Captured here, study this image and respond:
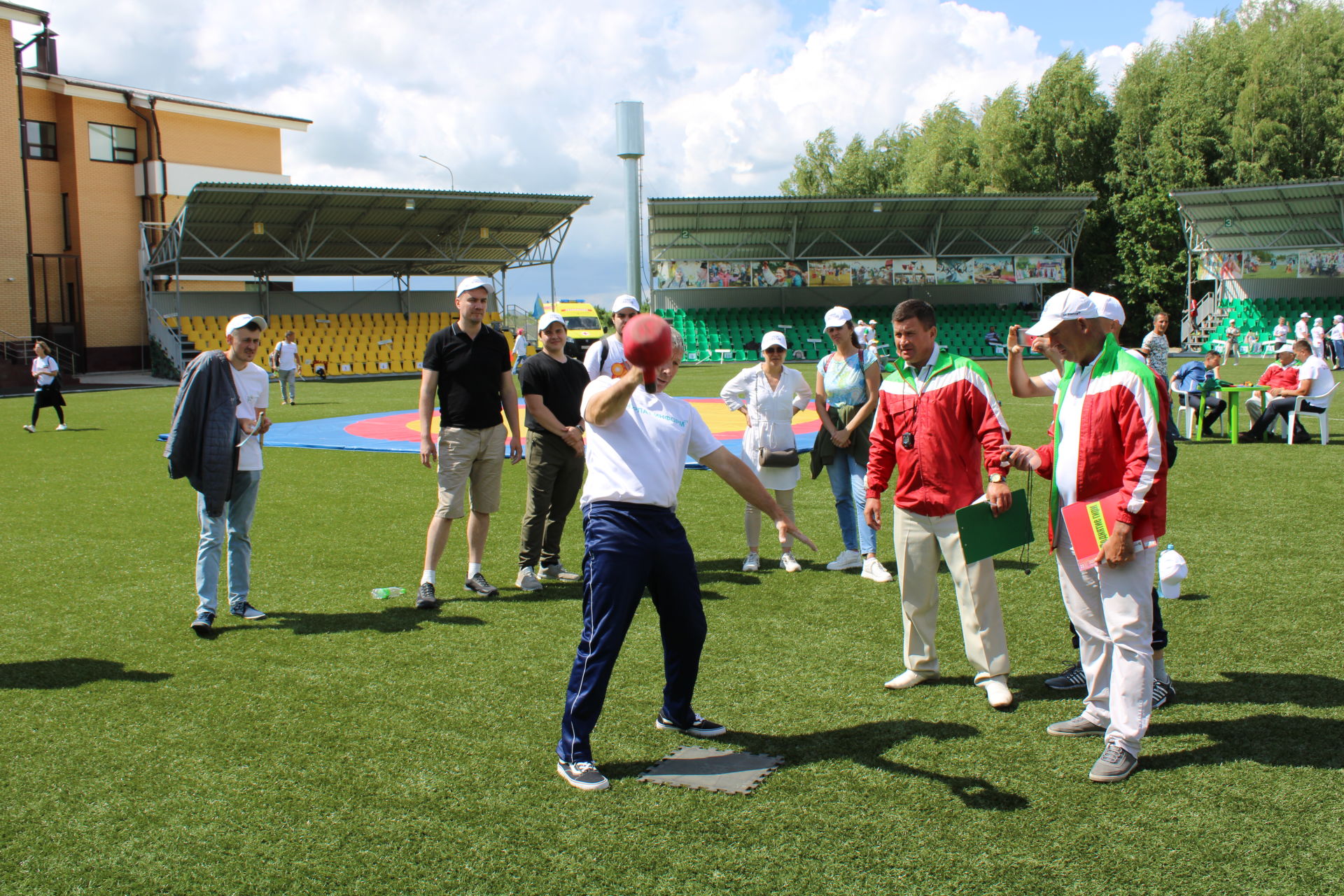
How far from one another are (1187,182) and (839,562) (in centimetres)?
4686

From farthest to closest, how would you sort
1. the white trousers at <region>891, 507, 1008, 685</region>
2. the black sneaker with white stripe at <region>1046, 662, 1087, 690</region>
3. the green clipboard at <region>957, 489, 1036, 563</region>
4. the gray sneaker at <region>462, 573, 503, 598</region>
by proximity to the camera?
the gray sneaker at <region>462, 573, 503, 598</region>
the black sneaker with white stripe at <region>1046, 662, 1087, 690</region>
the white trousers at <region>891, 507, 1008, 685</region>
the green clipboard at <region>957, 489, 1036, 563</region>

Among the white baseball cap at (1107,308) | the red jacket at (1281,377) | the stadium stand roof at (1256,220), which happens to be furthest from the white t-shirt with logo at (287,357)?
the stadium stand roof at (1256,220)

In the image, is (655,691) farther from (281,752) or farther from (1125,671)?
(1125,671)

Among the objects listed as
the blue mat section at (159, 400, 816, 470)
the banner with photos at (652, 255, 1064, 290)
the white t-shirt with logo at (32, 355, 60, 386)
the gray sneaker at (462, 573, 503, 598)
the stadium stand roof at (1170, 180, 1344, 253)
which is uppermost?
the stadium stand roof at (1170, 180, 1344, 253)

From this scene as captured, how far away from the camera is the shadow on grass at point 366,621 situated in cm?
627

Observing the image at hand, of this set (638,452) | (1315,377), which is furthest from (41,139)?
(638,452)

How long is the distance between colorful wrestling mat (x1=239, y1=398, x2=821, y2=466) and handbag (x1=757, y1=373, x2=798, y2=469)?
537 centimetres

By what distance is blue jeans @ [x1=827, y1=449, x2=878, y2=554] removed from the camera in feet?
24.6

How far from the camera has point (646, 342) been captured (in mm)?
3639

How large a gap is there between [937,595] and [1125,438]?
136 centimetres

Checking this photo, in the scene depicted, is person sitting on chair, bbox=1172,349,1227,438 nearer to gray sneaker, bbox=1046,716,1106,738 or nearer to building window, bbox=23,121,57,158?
gray sneaker, bbox=1046,716,1106,738

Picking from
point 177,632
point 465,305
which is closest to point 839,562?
point 465,305

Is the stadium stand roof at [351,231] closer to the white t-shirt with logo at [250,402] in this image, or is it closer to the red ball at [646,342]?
the white t-shirt with logo at [250,402]

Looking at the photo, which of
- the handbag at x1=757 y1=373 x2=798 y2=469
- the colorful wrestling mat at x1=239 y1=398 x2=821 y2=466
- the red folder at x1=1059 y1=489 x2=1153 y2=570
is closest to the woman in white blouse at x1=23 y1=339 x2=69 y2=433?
the colorful wrestling mat at x1=239 y1=398 x2=821 y2=466
